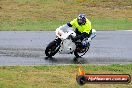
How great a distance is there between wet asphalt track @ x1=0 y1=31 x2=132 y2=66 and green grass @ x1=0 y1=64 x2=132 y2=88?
4.91 feet

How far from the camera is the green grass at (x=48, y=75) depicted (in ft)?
41.9

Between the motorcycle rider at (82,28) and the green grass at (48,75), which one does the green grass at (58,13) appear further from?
the green grass at (48,75)

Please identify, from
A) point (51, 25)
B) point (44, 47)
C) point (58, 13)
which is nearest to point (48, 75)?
point (44, 47)

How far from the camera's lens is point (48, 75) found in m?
13.9

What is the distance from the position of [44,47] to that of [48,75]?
6.24 meters

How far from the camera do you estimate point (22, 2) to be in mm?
36031

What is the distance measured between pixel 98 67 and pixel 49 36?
27.1ft

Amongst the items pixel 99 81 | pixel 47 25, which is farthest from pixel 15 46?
pixel 99 81

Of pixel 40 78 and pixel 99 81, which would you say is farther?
pixel 40 78

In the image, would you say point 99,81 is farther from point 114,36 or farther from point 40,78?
point 114,36

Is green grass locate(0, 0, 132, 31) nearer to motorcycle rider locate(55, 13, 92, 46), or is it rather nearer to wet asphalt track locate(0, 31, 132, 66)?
wet asphalt track locate(0, 31, 132, 66)

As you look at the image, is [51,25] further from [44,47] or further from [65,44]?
[65,44]

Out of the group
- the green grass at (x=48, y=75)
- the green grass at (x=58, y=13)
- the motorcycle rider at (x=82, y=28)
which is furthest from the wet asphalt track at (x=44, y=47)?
the green grass at (x=58, y=13)

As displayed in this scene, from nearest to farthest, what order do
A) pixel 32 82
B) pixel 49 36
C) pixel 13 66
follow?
pixel 32 82 → pixel 13 66 → pixel 49 36
